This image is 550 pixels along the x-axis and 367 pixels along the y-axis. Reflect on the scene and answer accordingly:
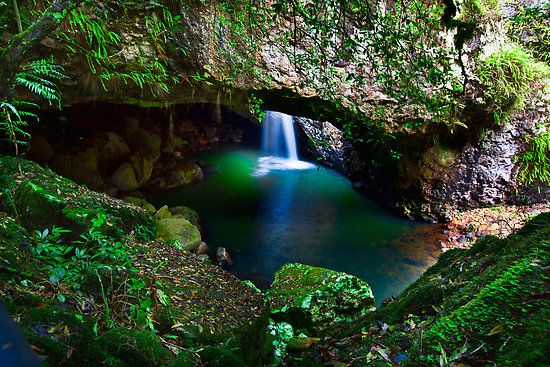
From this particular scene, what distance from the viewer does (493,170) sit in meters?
8.29

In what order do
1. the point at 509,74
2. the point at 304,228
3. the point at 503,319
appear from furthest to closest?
the point at 304,228, the point at 509,74, the point at 503,319

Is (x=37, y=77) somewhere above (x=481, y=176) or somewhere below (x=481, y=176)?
above

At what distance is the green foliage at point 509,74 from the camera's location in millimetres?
6969

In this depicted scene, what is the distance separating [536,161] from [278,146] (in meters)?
9.78

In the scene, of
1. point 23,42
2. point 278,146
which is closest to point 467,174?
point 278,146

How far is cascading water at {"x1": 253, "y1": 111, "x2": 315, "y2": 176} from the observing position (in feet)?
44.0

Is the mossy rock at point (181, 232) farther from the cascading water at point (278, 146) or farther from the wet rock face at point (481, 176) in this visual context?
the cascading water at point (278, 146)

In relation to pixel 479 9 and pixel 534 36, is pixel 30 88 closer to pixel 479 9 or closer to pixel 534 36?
pixel 479 9

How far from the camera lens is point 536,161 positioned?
800cm

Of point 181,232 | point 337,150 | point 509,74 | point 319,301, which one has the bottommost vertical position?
point 181,232

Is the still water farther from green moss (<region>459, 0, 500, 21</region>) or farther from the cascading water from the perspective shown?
green moss (<region>459, 0, 500, 21</region>)

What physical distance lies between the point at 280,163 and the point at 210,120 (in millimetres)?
4268

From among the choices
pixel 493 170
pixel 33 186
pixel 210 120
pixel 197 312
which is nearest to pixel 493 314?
pixel 197 312

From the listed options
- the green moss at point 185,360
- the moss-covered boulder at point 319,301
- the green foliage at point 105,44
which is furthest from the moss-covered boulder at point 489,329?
the green foliage at point 105,44
